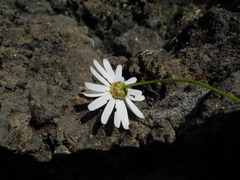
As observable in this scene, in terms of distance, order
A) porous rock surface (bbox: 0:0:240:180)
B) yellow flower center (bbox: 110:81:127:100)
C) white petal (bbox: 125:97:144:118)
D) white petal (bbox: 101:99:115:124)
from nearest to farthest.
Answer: porous rock surface (bbox: 0:0:240:180), white petal (bbox: 101:99:115:124), white petal (bbox: 125:97:144:118), yellow flower center (bbox: 110:81:127:100)

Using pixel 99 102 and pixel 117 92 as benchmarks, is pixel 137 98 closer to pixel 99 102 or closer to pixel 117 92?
pixel 117 92

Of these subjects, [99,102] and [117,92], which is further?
[117,92]

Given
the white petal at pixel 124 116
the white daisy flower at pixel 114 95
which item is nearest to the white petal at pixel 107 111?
the white daisy flower at pixel 114 95

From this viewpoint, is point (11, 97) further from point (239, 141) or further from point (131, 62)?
point (239, 141)

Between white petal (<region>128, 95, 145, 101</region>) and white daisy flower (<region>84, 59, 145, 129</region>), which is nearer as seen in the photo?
white daisy flower (<region>84, 59, 145, 129</region>)

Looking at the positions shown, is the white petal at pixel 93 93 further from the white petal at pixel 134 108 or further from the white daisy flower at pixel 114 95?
the white petal at pixel 134 108

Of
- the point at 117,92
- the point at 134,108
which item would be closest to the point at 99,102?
the point at 117,92

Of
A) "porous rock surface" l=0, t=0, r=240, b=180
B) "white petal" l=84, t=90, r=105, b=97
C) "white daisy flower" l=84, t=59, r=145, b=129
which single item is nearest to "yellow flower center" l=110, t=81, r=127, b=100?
"white daisy flower" l=84, t=59, r=145, b=129

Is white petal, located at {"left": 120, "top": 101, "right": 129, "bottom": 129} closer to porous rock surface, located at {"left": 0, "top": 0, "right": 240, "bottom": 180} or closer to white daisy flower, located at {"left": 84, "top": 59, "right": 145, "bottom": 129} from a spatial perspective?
white daisy flower, located at {"left": 84, "top": 59, "right": 145, "bottom": 129}
